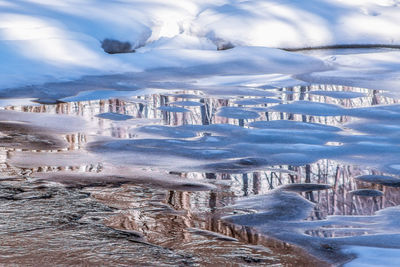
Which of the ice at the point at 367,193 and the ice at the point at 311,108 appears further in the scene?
the ice at the point at 311,108

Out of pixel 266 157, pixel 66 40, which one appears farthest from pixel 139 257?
pixel 66 40

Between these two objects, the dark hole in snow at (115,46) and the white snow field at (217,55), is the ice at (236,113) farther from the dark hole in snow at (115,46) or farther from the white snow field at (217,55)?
the dark hole in snow at (115,46)

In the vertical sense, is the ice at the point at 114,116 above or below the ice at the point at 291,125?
above

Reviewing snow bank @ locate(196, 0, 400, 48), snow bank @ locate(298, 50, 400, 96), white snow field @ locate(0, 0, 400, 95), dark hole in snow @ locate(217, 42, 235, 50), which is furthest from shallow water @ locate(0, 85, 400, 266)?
snow bank @ locate(196, 0, 400, 48)

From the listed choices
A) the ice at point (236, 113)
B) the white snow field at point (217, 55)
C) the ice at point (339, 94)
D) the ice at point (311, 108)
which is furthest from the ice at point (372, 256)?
the ice at point (339, 94)

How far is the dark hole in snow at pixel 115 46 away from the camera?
6481 mm

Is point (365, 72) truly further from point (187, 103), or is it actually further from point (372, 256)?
point (372, 256)

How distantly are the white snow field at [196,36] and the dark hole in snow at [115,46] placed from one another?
6cm

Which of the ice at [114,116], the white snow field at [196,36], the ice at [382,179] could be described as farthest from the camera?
the white snow field at [196,36]

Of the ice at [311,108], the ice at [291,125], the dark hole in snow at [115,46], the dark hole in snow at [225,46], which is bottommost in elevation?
the ice at [291,125]

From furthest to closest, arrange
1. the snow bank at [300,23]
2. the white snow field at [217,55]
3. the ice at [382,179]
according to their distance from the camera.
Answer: the snow bank at [300,23] → the white snow field at [217,55] → the ice at [382,179]

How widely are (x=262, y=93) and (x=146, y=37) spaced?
1.96m

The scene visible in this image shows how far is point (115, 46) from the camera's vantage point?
6.56 metres

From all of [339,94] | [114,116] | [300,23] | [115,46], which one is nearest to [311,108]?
[339,94]
